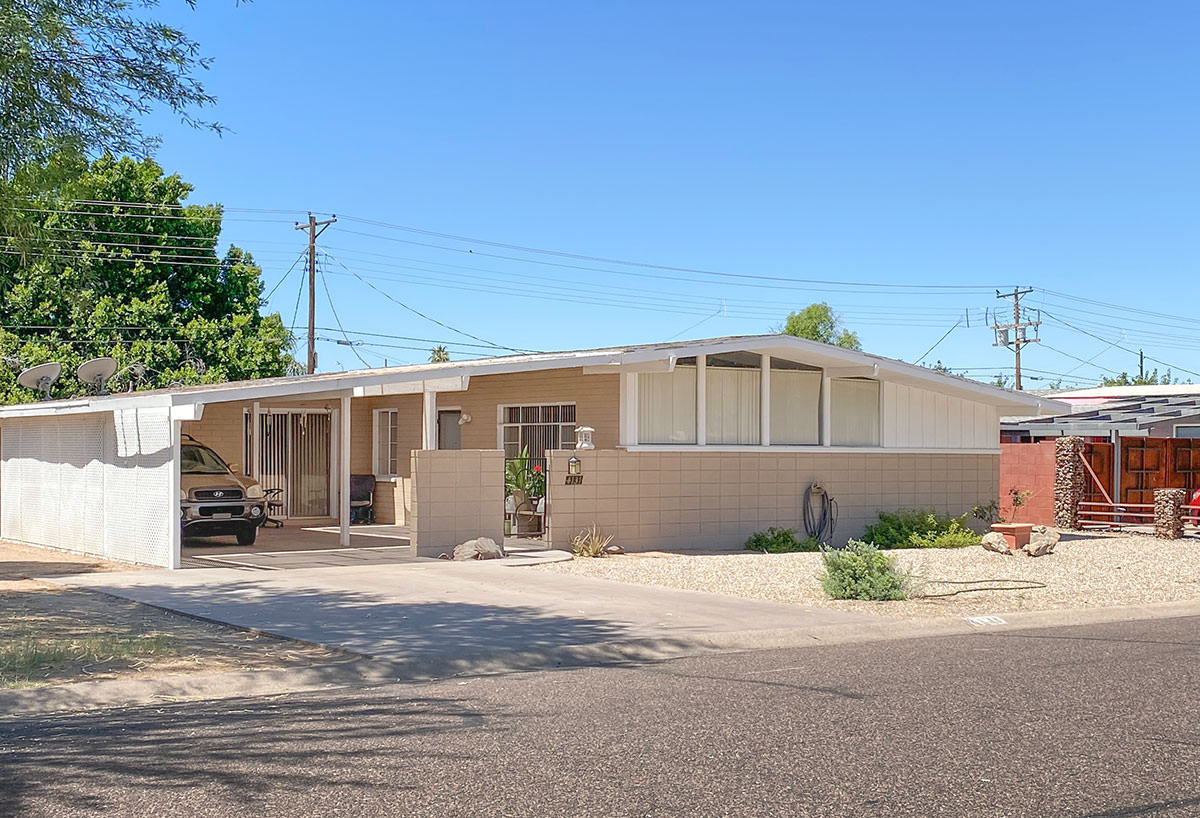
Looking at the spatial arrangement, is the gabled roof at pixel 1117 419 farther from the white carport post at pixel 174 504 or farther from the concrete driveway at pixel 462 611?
the white carport post at pixel 174 504

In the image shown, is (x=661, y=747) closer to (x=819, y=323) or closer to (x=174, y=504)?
(x=174, y=504)

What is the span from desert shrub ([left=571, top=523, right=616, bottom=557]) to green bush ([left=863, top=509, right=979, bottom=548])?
5109 millimetres

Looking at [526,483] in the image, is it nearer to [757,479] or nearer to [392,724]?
[757,479]

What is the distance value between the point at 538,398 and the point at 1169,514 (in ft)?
40.2

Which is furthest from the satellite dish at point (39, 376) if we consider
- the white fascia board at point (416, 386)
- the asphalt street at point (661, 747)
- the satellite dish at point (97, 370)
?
the asphalt street at point (661, 747)

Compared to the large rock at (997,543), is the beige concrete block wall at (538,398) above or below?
above

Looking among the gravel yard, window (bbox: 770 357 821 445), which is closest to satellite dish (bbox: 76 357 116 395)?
the gravel yard

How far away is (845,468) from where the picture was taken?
22.6 meters

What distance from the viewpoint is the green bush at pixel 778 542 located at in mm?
20938

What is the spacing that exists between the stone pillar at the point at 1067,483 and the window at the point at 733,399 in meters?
9.51

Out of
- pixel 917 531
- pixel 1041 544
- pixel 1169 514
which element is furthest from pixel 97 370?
pixel 1169 514

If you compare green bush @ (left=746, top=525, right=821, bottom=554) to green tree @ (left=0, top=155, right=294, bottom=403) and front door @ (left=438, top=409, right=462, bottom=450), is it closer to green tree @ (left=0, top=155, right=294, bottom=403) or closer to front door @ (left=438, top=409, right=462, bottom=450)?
front door @ (left=438, top=409, right=462, bottom=450)

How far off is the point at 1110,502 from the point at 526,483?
551 inches

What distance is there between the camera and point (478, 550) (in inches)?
709
